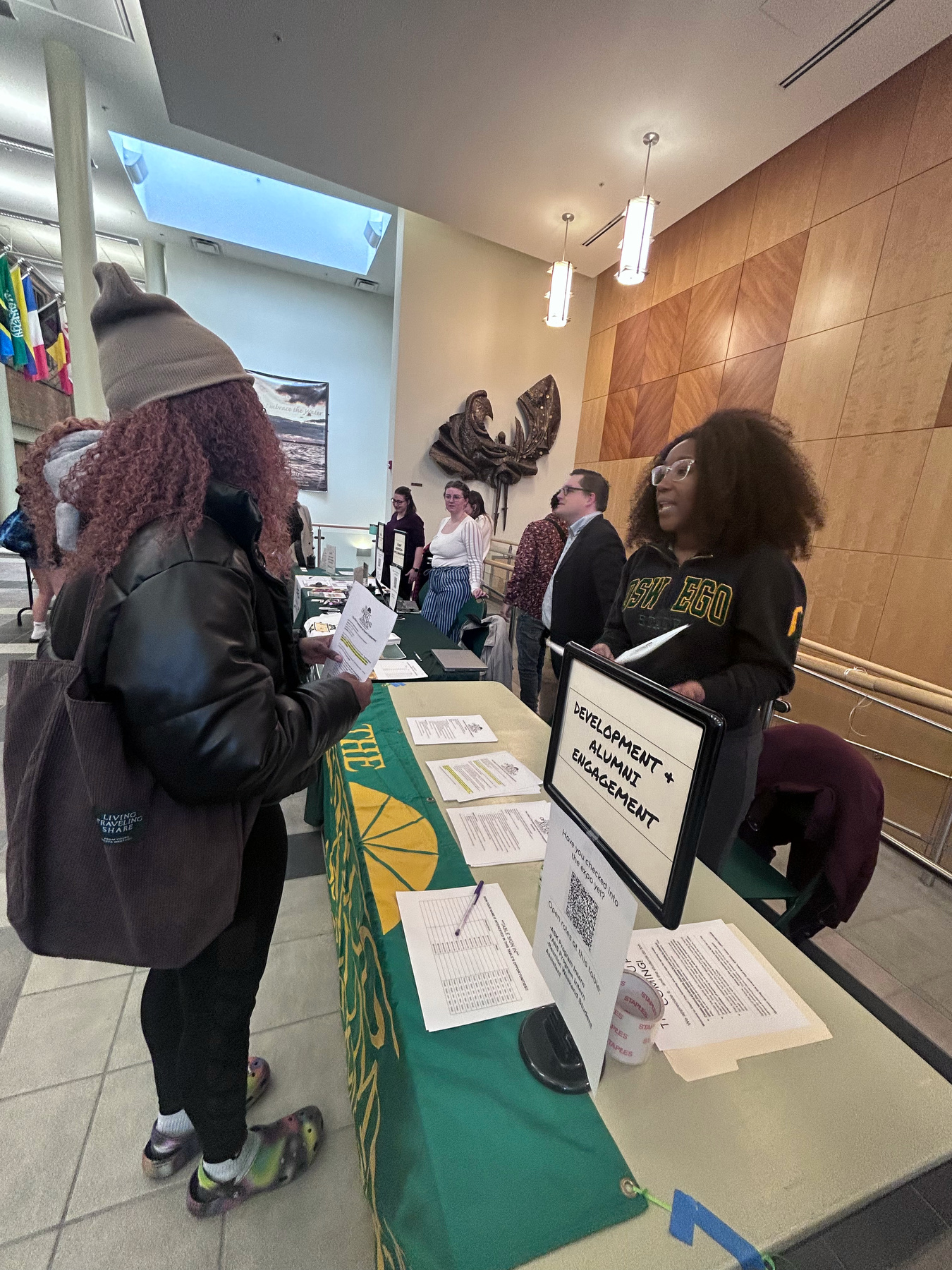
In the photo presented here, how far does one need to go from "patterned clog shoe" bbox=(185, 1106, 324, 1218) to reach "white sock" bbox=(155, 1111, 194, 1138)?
75 millimetres

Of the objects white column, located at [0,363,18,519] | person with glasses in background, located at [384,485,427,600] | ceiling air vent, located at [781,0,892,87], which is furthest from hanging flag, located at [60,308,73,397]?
ceiling air vent, located at [781,0,892,87]

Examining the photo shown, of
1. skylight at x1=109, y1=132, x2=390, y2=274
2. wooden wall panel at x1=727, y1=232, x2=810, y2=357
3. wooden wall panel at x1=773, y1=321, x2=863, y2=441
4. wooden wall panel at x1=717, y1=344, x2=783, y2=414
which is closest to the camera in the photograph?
wooden wall panel at x1=773, y1=321, x2=863, y2=441

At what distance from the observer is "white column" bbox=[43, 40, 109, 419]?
385cm

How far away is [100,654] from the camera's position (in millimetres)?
608

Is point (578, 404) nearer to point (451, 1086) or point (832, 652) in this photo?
point (832, 652)

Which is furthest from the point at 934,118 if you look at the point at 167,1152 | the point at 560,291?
the point at 167,1152

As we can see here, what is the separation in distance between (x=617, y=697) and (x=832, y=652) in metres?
2.66

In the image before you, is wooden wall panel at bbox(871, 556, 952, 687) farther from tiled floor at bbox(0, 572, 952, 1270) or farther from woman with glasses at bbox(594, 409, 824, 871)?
tiled floor at bbox(0, 572, 952, 1270)

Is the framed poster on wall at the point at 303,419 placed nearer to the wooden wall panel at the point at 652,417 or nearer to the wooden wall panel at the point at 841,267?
the wooden wall panel at the point at 652,417

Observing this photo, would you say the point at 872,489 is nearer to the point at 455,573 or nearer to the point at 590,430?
the point at 455,573

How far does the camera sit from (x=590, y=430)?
5.59m

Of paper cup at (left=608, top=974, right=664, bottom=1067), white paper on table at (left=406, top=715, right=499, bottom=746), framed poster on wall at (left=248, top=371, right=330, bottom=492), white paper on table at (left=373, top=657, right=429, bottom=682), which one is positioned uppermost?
framed poster on wall at (left=248, top=371, right=330, bottom=492)

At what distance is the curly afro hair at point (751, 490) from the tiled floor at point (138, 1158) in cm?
109

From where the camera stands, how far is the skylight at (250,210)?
5836 mm
